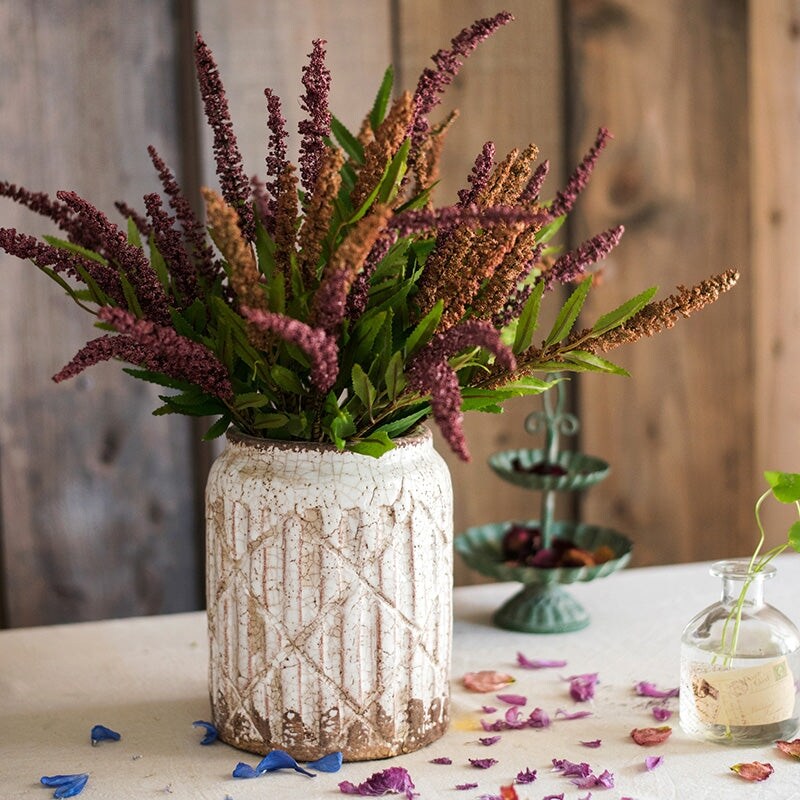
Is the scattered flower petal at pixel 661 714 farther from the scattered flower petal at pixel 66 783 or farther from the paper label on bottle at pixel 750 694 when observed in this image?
the scattered flower petal at pixel 66 783

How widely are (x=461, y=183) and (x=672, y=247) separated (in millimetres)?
393

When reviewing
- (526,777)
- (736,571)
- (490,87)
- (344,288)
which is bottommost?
(526,777)

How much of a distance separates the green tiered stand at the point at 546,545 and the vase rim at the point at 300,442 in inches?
13.2

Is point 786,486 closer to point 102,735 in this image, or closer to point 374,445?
point 374,445

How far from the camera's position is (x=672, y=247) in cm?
211

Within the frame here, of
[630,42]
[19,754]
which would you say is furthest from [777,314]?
[19,754]

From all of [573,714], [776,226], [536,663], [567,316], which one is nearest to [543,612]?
[536,663]

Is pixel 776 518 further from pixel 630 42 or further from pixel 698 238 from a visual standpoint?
pixel 630 42

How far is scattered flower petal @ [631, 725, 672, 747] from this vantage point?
990 millimetres

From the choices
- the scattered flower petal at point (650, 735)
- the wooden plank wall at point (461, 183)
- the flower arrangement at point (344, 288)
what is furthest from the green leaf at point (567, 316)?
the wooden plank wall at point (461, 183)

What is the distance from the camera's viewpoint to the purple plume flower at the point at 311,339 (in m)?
0.77

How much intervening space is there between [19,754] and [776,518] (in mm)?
1627

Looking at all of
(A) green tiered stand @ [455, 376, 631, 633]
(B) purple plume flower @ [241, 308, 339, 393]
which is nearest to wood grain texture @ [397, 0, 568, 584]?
(A) green tiered stand @ [455, 376, 631, 633]

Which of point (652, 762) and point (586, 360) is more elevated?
point (586, 360)
